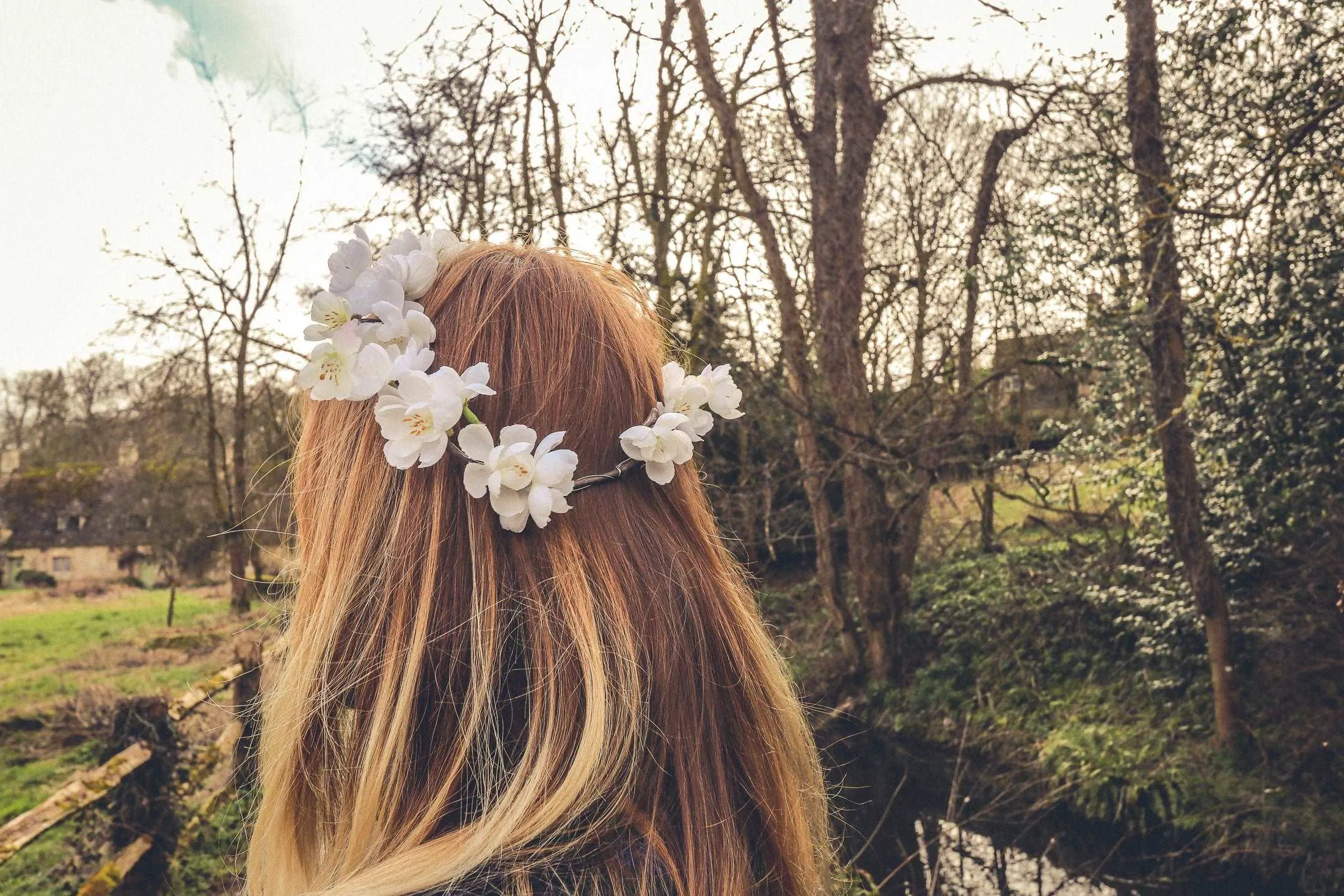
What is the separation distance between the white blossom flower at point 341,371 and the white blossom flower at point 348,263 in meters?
0.09

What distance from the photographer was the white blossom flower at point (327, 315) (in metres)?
1.19

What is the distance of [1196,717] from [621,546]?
292 inches

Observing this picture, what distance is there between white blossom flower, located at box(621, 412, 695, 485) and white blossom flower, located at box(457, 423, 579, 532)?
0.09 metres

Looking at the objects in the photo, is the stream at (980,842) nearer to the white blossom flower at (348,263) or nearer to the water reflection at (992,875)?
the water reflection at (992,875)

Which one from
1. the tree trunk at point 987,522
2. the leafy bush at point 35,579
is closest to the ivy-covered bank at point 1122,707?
the tree trunk at point 987,522

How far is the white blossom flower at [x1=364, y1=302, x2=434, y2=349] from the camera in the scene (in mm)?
1146

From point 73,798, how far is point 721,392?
16.4 feet

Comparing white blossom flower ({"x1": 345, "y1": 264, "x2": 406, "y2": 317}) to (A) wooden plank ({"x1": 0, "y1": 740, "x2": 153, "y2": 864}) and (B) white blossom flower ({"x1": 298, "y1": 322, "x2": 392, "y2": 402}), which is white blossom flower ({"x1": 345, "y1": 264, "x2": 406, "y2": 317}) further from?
(A) wooden plank ({"x1": 0, "y1": 740, "x2": 153, "y2": 864})

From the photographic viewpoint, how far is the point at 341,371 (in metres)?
1.16

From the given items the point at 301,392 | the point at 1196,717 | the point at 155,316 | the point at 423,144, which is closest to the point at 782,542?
the point at 1196,717

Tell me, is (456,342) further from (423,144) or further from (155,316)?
(155,316)

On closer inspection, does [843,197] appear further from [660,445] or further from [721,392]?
[660,445]

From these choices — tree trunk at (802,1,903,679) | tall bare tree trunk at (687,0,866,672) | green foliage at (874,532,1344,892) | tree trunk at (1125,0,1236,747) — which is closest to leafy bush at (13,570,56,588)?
tall bare tree trunk at (687,0,866,672)

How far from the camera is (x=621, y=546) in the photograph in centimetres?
114
